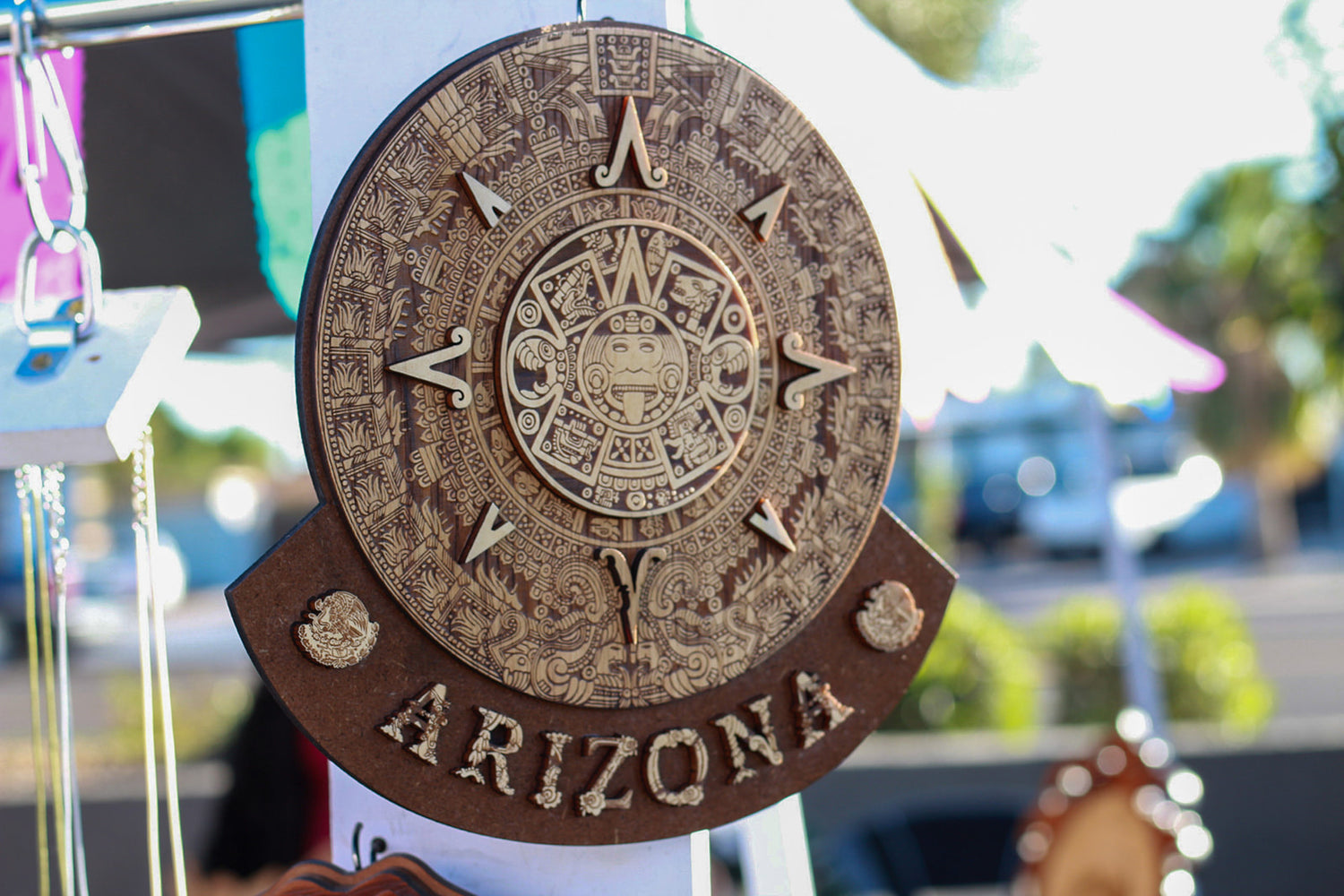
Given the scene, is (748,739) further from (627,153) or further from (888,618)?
(627,153)

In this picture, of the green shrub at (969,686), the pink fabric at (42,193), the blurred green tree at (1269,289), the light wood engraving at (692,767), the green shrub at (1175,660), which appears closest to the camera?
the light wood engraving at (692,767)

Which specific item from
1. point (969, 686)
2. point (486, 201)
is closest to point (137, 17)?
point (486, 201)

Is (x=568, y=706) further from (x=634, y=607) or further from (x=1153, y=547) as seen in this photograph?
(x=1153, y=547)

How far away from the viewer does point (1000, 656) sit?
5.92 m

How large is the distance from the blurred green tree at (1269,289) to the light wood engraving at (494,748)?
3.79 m

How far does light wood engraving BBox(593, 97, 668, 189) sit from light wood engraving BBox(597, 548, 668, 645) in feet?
0.98

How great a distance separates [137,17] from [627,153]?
0.49 meters

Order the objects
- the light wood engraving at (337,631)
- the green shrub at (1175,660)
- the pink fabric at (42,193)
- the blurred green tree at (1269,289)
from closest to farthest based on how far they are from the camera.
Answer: the light wood engraving at (337,631) → the pink fabric at (42,193) → the blurred green tree at (1269,289) → the green shrub at (1175,660)

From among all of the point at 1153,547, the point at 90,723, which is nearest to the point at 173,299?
the point at 90,723

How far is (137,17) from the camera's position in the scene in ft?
3.31

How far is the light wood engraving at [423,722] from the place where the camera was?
0.83 m

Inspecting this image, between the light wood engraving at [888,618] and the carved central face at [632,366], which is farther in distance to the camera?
the light wood engraving at [888,618]

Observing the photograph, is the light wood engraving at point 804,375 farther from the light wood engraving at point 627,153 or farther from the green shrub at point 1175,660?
the green shrub at point 1175,660

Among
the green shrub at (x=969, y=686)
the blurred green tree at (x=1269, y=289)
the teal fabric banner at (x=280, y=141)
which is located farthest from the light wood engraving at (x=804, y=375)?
the green shrub at (x=969, y=686)
